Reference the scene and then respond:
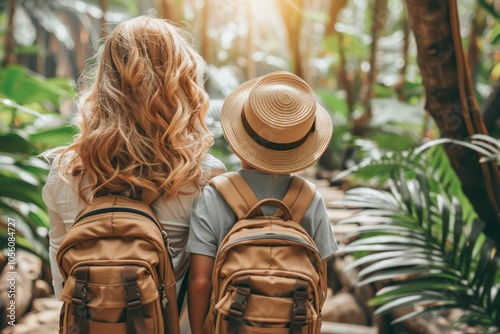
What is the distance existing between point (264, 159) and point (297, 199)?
0.13m

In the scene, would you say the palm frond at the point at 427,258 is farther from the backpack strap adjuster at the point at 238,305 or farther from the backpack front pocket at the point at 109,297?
the backpack front pocket at the point at 109,297

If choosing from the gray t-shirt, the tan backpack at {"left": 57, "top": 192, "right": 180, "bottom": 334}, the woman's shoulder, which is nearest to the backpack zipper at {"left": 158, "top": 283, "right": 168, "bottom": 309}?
the tan backpack at {"left": 57, "top": 192, "right": 180, "bottom": 334}

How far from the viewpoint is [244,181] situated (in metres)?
1.48

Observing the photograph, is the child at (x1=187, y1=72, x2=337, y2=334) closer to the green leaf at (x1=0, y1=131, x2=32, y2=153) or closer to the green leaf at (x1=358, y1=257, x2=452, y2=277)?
the green leaf at (x1=358, y1=257, x2=452, y2=277)

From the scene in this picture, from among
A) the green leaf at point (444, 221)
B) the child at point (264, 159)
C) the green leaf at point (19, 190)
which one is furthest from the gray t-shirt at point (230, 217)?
the green leaf at point (19, 190)

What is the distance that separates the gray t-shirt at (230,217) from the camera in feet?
4.78

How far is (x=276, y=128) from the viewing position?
147 centimetres

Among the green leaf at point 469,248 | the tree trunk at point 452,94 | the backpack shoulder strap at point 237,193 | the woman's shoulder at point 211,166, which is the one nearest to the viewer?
the backpack shoulder strap at point 237,193

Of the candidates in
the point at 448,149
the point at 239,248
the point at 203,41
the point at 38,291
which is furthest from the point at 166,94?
the point at 203,41

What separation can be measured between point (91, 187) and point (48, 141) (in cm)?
189

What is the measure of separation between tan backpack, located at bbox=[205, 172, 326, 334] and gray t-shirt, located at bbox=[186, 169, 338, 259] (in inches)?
2.8

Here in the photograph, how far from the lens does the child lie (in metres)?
1.46

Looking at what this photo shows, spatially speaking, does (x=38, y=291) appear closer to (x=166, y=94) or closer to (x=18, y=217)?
(x=18, y=217)

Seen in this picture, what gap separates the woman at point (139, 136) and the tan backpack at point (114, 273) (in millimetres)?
102
